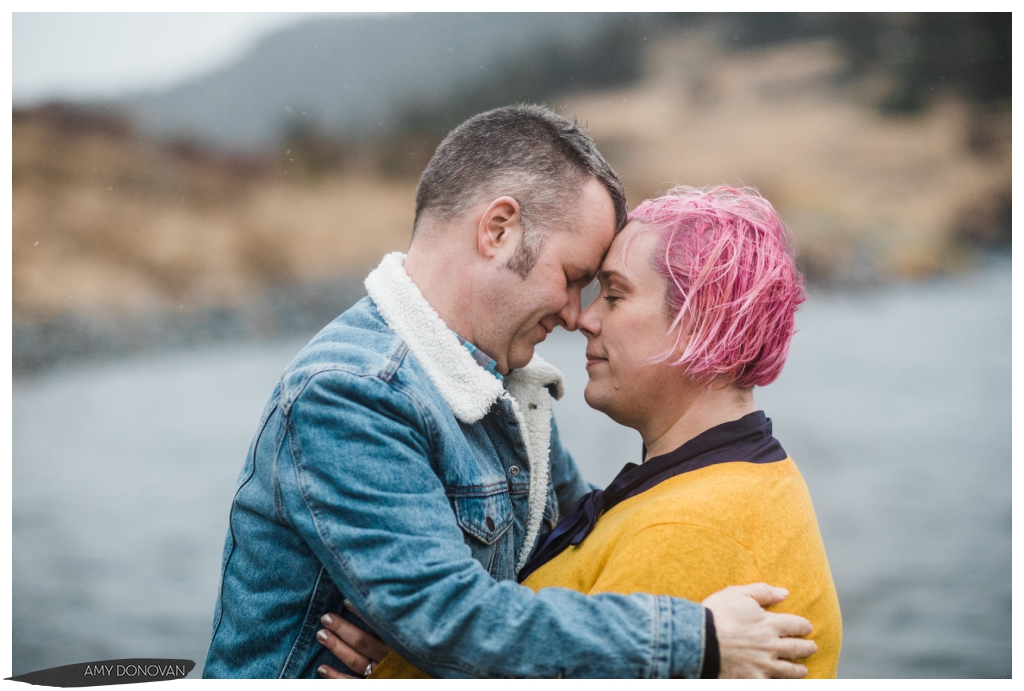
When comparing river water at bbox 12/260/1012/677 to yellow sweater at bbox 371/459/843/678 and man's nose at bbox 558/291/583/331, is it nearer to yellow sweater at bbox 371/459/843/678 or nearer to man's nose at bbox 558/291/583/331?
man's nose at bbox 558/291/583/331

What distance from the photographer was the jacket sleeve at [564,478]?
74.1 inches

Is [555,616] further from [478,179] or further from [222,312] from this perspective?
[222,312]

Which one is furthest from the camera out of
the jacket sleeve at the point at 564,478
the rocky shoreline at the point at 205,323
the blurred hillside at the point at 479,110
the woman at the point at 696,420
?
the rocky shoreline at the point at 205,323

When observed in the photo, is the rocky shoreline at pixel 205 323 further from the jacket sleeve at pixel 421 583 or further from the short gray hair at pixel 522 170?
the jacket sleeve at pixel 421 583

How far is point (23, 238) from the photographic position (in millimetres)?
Answer: 2961

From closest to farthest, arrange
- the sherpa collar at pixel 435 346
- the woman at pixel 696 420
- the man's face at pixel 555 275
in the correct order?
the woman at pixel 696 420
the sherpa collar at pixel 435 346
the man's face at pixel 555 275

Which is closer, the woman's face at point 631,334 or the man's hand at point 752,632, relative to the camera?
the man's hand at point 752,632

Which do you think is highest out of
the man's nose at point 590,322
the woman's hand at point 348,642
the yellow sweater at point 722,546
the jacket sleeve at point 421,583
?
the man's nose at point 590,322

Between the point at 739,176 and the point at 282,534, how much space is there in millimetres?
2798

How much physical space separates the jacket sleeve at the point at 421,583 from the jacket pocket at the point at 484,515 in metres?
0.13

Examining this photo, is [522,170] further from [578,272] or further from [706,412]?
[706,412]

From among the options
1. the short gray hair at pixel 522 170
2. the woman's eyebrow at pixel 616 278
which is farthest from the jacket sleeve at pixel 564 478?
the short gray hair at pixel 522 170

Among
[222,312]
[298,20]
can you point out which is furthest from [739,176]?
[222,312]

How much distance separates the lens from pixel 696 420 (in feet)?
4.75
